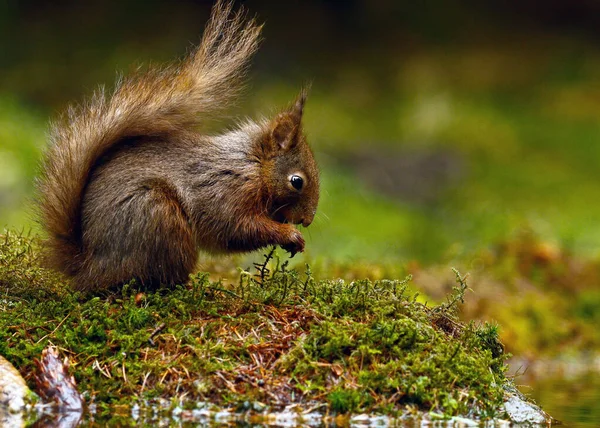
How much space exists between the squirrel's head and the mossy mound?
1.67 feet

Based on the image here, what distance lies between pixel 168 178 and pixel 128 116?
409 millimetres

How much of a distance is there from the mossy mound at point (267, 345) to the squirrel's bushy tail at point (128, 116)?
16.8 inches

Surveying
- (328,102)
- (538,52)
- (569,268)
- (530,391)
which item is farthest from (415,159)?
(530,391)

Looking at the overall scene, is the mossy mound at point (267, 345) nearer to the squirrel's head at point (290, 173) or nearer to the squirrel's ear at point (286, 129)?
the squirrel's head at point (290, 173)

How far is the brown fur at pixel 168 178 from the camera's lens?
5.71 metres

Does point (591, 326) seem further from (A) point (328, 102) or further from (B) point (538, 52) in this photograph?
(B) point (538, 52)

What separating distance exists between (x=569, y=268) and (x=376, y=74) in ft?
33.4

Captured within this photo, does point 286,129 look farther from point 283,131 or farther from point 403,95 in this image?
point 403,95

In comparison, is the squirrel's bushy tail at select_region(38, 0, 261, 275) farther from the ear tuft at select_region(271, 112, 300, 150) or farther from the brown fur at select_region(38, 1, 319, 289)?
the ear tuft at select_region(271, 112, 300, 150)

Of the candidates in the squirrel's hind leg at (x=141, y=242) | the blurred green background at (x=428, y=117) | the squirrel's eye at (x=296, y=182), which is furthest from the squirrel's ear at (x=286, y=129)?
the blurred green background at (x=428, y=117)

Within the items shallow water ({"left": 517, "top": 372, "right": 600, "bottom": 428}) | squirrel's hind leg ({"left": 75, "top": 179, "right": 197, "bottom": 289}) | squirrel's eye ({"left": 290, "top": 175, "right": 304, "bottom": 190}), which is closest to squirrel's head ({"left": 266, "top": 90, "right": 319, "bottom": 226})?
squirrel's eye ({"left": 290, "top": 175, "right": 304, "bottom": 190})

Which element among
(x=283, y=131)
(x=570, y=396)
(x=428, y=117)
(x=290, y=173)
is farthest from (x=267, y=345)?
(x=428, y=117)

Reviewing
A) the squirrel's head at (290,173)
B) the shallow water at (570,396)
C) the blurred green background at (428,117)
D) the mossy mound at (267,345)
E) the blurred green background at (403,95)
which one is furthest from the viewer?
the blurred green background at (403,95)

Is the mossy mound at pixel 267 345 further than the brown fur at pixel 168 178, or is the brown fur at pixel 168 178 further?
the brown fur at pixel 168 178
